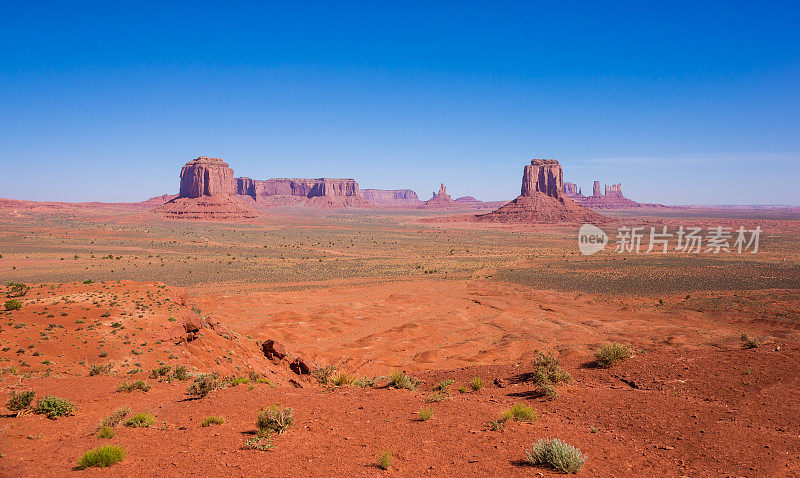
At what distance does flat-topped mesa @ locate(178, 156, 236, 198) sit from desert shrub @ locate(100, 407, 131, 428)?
160091mm

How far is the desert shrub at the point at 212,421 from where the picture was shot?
7869 millimetres

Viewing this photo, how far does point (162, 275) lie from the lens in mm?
38469

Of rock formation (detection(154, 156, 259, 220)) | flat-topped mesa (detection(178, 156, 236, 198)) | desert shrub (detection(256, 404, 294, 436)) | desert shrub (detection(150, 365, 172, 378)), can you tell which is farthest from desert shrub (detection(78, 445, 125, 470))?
flat-topped mesa (detection(178, 156, 236, 198))

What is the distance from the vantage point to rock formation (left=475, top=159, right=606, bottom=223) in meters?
137

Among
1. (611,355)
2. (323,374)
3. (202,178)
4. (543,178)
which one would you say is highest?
(543,178)

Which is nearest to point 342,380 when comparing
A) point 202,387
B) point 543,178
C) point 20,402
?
point 202,387

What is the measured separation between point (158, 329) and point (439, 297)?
20537mm

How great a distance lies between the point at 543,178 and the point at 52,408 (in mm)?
167866

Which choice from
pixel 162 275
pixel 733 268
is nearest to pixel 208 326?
pixel 162 275

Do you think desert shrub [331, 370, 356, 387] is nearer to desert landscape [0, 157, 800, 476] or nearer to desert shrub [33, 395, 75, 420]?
desert landscape [0, 157, 800, 476]

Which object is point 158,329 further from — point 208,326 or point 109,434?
point 109,434

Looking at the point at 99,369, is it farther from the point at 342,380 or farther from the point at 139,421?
the point at 342,380

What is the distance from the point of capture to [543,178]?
161 meters

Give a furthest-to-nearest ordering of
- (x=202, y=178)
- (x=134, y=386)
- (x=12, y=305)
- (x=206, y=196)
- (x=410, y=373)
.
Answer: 1. (x=202, y=178)
2. (x=206, y=196)
3. (x=410, y=373)
4. (x=12, y=305)
5. (x=134, y=386)
